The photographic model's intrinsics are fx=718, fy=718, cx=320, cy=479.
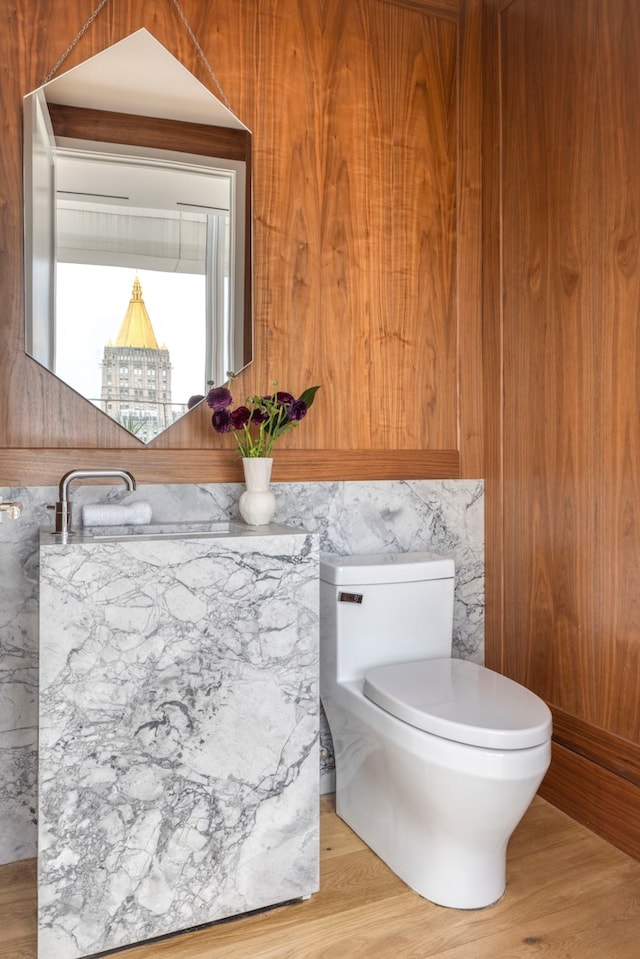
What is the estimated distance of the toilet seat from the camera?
1459mm

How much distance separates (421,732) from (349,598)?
43cm

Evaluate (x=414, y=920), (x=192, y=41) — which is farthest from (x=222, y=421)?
(x=414, y=920)

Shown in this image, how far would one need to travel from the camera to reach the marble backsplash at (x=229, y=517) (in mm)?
1788

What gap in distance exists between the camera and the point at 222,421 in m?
1.85

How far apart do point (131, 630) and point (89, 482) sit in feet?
1.72

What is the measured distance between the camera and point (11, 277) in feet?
5.89

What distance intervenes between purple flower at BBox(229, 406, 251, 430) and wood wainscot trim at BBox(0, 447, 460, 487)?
17 cm

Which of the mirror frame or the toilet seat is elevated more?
the mirror frame

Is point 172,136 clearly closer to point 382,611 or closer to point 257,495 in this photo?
point 257,495

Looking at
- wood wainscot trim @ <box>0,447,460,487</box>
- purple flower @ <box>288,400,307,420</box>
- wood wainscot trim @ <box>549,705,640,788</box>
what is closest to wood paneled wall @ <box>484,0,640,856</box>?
wood wainscot trim @ <box>549,705,640,788</box>

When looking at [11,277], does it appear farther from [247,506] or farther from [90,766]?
[90,766]

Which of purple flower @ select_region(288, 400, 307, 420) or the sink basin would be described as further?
purple flower @ select_region(288, 400, 307, 420)

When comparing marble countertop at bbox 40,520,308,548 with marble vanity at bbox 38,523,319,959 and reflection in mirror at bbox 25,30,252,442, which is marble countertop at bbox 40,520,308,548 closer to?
marble vanity at bbox 38,523,319,959

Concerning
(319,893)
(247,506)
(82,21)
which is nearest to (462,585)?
(247,506)
